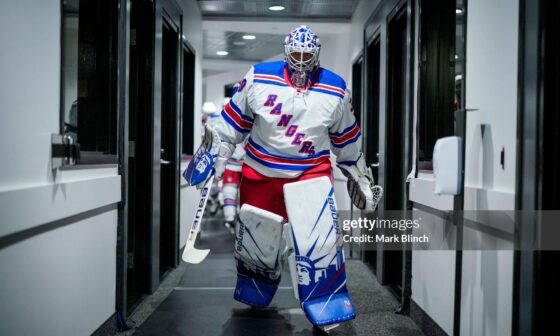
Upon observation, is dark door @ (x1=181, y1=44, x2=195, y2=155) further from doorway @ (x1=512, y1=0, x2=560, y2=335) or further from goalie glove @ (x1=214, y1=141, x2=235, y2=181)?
doorway @ (x1=512, y1=0, x2=560, y2=335)

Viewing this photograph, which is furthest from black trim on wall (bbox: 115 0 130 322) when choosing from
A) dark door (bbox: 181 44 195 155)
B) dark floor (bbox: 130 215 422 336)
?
dark door (bbox: 181 44 195 155)

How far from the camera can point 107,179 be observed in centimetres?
250

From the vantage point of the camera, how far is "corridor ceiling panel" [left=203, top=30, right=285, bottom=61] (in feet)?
25.5

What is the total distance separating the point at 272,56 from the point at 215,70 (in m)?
3.01

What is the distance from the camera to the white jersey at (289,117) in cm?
274

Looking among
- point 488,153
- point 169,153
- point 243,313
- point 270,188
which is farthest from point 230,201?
point 488,153

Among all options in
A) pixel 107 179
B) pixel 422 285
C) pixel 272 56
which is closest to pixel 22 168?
pixel 107 179

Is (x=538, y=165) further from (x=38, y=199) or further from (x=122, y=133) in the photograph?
(x=122, y=133)

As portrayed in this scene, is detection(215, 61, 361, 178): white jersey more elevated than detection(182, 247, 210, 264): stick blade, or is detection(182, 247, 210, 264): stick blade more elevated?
detection(215, 61, 361, 178): white jersey

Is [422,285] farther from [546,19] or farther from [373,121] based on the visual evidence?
[373,121]

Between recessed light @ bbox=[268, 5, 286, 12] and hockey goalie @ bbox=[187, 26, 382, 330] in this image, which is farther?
recessed light @ bbox=[268, 5, 286, 12]

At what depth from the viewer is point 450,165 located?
69.3 inches

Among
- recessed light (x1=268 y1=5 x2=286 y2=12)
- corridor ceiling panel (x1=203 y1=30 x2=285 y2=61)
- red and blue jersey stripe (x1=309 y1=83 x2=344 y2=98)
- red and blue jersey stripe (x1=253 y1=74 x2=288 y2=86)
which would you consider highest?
corridor ceiling panel (x1=203 y1=30 x2=285 y2=61)

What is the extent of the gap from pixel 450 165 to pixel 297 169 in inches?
45.0
